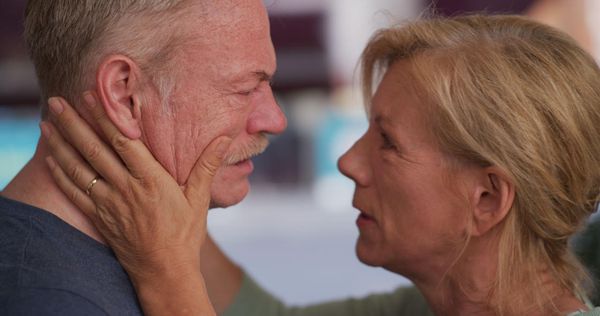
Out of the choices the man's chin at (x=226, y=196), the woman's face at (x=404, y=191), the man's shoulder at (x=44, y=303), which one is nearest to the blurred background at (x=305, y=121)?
the woman's face at (x=404, y=191)

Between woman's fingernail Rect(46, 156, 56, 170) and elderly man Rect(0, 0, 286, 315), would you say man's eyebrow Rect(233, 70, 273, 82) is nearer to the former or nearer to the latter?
elderly man Rect(0, 0, 286, 315)

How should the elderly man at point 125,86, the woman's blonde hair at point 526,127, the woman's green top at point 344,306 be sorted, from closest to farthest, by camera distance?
the elderly man at point 125,86
the woman's blonde hair at point 526,127
the woman's green top at point 344,306

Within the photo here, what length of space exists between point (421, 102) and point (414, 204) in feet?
0.69

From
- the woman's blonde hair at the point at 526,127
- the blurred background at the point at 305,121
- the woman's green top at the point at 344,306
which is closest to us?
the woman's blonde hair at the point at 526,127

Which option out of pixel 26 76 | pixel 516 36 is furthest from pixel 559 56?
pixel 26 76

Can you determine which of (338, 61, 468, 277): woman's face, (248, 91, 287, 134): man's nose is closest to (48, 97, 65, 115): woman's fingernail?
(248, 91, 287, 134): man's nose

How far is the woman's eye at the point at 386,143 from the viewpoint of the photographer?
202cm

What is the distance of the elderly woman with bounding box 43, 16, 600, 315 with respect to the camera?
1.87 meters

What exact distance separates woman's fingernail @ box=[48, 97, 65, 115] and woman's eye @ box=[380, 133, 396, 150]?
0.71m

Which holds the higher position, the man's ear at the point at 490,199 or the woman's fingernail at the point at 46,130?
the woman's fingernail at the point at 46,130

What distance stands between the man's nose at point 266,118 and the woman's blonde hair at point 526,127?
33cm

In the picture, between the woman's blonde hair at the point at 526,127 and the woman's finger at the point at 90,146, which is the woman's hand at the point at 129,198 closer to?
the woman's finger at the point at 90,146

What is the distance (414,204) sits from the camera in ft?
6.49

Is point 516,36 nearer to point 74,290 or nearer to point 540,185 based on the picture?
point 540,185
